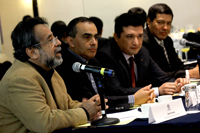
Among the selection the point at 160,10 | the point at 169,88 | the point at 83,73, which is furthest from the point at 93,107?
the point at 160,10

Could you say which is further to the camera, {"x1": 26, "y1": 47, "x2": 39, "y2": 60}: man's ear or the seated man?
{"x1": 26, "y1": 47, "x2": 39, "y2": 60}: man's ear

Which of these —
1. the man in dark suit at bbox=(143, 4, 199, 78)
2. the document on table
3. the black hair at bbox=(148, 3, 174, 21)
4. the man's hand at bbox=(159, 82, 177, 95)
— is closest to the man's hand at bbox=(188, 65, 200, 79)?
the man in dark suit at bbox=(143, 4, 199, 78)

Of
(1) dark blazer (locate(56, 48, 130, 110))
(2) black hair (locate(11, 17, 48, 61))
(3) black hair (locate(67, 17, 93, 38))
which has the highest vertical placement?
(3) black hair (locate(67, 17, 93, 38))

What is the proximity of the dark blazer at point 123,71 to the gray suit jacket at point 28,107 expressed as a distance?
0.85 m

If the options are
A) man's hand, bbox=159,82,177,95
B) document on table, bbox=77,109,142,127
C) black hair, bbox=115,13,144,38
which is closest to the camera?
document on table, bbox=77,109,142,127

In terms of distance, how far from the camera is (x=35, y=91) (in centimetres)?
178

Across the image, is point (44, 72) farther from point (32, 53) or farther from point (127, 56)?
point (127, 56)

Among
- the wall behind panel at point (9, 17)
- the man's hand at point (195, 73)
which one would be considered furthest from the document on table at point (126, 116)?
the wall behind panel at point (9, 17)

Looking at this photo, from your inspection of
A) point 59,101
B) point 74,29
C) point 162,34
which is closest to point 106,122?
point 59,101

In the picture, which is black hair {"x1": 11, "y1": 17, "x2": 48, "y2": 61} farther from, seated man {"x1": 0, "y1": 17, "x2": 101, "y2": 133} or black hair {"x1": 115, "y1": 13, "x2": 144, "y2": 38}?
black hair {"x1": 115, "y1": 13, "x2": 144, "y2": 38}

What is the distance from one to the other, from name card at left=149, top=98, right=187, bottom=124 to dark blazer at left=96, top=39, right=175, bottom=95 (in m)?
Result: 0.89

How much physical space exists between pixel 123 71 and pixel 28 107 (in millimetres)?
1345

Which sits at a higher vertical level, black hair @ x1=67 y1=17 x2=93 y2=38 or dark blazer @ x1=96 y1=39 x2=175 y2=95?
black hair @ x1=67 y1=17 x2=93 y2=38

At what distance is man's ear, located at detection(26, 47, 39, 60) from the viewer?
6.60 ft
